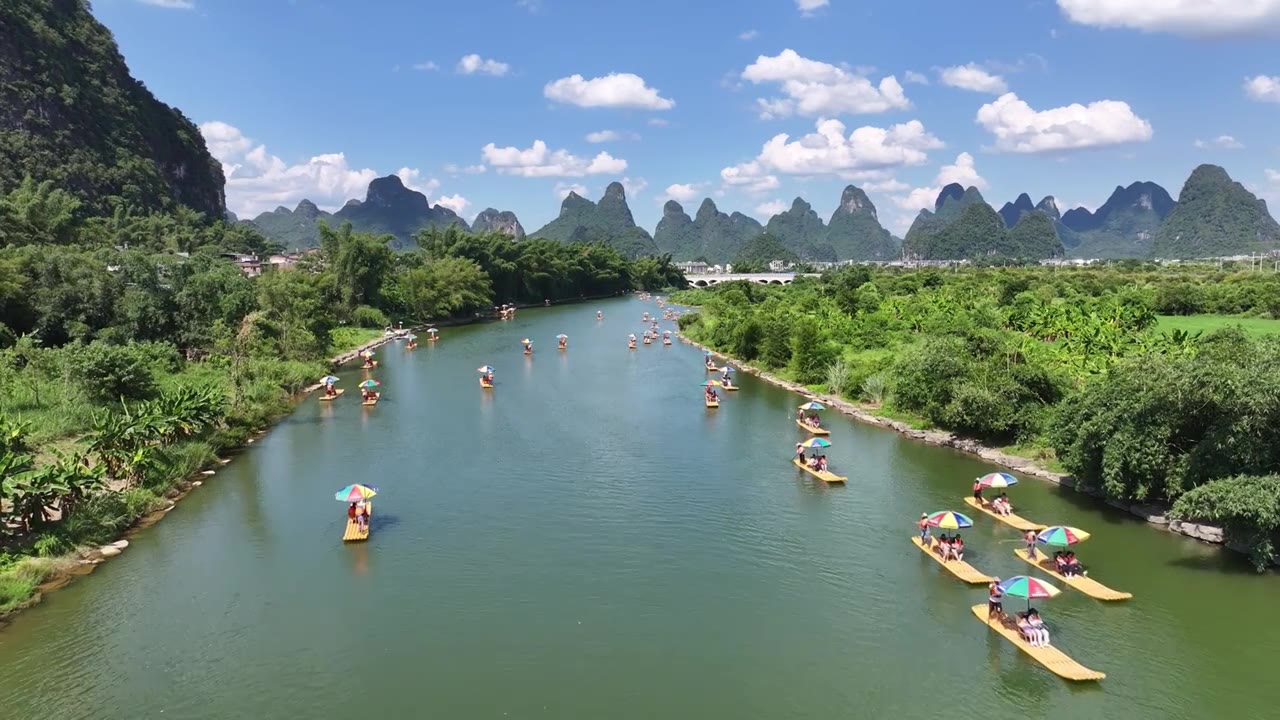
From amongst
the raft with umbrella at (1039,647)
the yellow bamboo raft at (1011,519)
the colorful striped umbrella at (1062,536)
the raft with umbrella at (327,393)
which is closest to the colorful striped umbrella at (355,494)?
the raft with umbrella at (1039,647)

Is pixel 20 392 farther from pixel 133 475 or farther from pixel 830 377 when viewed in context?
pixel 830 377

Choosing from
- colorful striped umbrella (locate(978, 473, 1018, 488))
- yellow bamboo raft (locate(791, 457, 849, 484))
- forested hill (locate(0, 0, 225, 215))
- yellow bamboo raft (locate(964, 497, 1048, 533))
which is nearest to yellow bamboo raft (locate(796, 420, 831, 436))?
yellow bamboo raft (locate(791, 457, 849, 484))

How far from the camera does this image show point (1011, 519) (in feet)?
69.8

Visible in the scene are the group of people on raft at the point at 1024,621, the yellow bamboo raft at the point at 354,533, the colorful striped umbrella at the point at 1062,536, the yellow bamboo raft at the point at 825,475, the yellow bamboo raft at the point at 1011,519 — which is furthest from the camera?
the yellow bamboo raft at the point at 825,475

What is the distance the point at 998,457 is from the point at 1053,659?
13.9 meters

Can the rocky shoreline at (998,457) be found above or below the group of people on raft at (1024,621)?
above

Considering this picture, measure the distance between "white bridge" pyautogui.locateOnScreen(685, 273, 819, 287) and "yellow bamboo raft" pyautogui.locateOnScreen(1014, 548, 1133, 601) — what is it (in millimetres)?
119572

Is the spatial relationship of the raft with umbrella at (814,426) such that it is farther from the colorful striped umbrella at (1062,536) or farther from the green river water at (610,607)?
the colorful striped umbrella at (1062,536)

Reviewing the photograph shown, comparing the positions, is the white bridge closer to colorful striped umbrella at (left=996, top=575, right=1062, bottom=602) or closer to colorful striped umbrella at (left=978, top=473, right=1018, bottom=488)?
colorful striped umbrella at (left=978, top=473, right=1018, bottom=488)

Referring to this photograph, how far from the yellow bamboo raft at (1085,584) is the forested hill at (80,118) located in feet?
283

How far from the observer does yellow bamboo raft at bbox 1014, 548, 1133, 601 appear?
663 inches

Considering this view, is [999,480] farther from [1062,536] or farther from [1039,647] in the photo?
[1039,647]

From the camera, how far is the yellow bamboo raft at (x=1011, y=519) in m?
20.6

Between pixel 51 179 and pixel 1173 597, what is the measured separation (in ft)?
324
